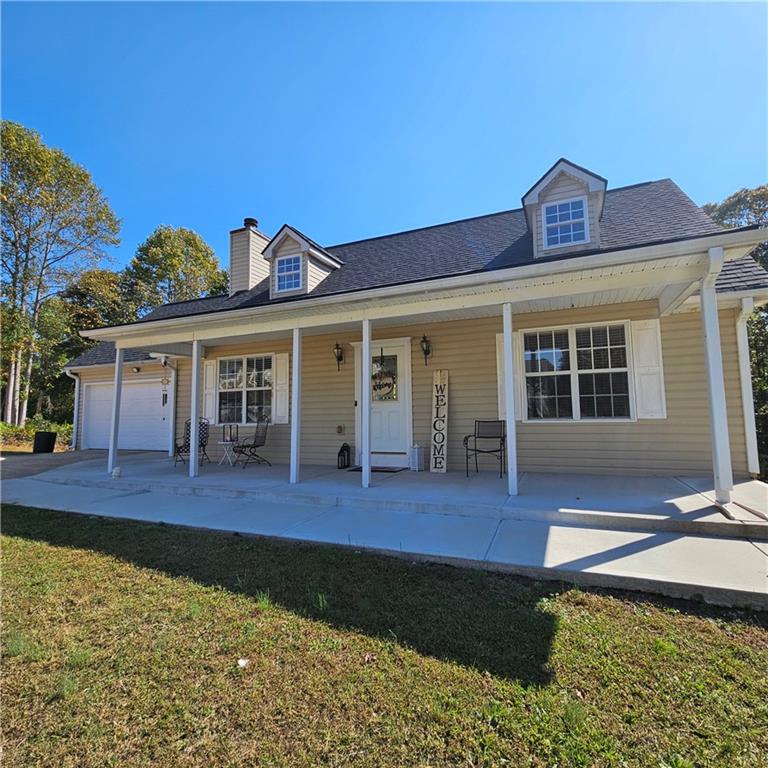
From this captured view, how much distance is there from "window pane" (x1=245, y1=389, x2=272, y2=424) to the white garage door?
3362 millimetres

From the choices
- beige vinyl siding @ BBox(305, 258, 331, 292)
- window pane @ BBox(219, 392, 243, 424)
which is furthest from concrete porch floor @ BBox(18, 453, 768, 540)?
beige vinyl siding @ BBox(305, 258, 331, 292)

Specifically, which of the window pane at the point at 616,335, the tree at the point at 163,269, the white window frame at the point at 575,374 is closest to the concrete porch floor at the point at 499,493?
the white window frame at the point at 575,374

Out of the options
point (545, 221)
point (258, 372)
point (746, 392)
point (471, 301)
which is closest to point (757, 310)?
point (746, 392)

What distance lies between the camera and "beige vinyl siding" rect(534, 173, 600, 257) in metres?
6.41

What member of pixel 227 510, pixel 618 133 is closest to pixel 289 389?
pixel 227 510

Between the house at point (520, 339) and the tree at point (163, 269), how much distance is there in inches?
750

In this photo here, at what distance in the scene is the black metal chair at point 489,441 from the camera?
6.63m

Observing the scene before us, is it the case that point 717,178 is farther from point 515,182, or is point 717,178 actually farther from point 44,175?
point 44,175

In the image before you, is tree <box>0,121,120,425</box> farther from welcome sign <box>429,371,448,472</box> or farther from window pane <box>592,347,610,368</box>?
window pane <box>592,347,610,368</box>

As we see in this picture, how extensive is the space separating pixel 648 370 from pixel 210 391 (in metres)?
8.68

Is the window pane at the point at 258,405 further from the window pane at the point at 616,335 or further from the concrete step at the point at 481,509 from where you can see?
the window pane at the point at 616,335

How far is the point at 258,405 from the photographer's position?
906 centimetres

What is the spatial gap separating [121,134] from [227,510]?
36.9ft

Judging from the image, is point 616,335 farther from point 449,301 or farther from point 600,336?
point 449,301
